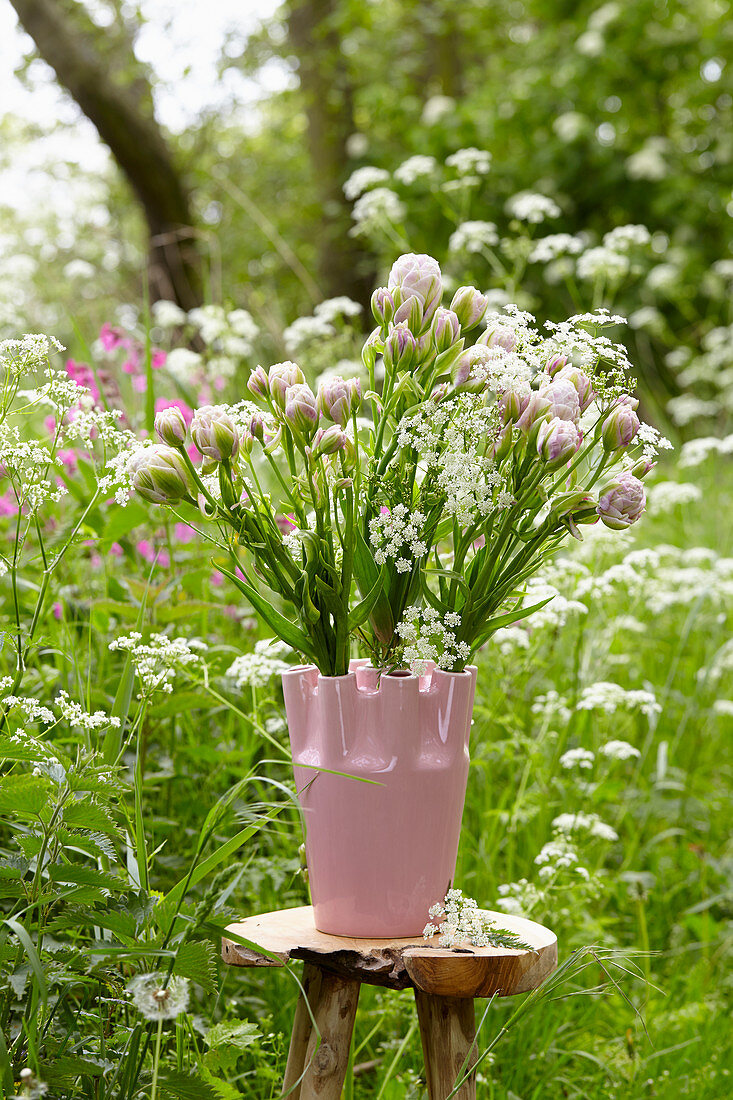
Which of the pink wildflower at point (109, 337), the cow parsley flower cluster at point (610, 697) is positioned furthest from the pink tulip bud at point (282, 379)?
the pink wildflower at point (109, 337)

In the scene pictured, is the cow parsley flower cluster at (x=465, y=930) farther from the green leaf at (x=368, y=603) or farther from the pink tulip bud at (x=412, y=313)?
the pink tulip bud at (x=412, y=313)

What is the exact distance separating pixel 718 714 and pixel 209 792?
5.28ft

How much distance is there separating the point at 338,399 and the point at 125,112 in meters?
4.50

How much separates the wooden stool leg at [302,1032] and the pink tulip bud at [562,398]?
675 millimetres

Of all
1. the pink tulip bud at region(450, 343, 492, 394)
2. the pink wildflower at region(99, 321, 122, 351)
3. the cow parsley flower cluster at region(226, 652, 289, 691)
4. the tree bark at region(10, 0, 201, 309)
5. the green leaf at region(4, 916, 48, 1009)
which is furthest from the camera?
the tree bark at region(10, 0, 201, 309)

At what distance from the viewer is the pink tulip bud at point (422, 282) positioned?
3.48 ft

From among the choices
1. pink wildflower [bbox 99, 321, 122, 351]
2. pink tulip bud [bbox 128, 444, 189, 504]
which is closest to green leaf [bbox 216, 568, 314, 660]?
pink tulip bud [bbox 128, 444, 189, 504]

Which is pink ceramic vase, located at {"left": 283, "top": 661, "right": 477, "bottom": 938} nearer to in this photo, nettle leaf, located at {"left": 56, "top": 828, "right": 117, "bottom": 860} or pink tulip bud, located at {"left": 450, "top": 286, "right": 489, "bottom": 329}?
nettle leaf, located at {"left": 56, "top": 828, "right": 117, "bottom": 860}

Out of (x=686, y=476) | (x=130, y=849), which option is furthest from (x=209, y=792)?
(x=686, y=476)

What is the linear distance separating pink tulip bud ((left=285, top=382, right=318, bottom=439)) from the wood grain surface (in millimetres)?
537

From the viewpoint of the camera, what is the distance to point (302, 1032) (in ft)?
3.76

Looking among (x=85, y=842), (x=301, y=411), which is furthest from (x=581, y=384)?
(x=85, y=842)

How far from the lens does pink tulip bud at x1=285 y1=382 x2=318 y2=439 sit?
3.37 feet

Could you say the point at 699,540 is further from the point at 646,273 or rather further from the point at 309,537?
the point at 309,537
